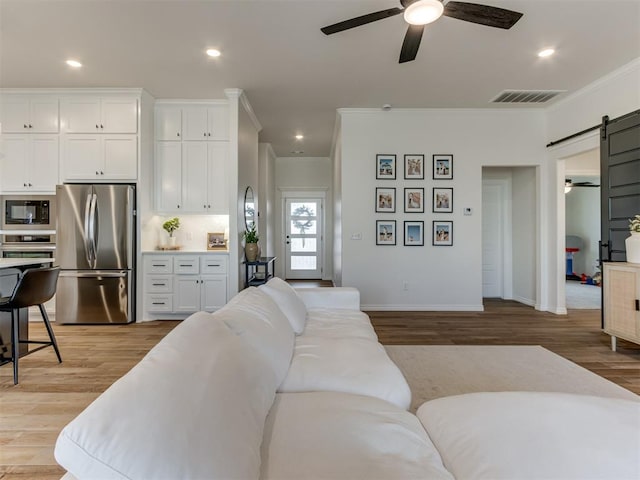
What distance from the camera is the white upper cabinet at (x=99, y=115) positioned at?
13.9ft

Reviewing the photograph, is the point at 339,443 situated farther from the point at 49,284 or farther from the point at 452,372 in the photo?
the point at 49,284

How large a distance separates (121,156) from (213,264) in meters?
1.82

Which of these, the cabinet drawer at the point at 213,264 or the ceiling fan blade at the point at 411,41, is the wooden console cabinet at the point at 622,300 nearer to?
the ceiling fan blade at the point at 411,41

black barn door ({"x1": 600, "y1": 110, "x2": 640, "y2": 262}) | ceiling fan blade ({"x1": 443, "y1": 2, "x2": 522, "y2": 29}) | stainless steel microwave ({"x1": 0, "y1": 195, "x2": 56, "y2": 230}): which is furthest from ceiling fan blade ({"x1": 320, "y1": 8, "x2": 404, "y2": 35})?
stainless steel microwave ({"x1": 0, "y1": 195, "x2": 56, "y2": 230})

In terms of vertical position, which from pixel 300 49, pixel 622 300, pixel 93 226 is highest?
pixel 300 49

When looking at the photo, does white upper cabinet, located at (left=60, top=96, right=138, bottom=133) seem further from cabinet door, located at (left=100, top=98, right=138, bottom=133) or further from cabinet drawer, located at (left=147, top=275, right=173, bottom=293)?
cabinet drawer, located at (left=147, top=275, right=173, bottom=293)

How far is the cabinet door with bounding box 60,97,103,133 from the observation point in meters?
4.24

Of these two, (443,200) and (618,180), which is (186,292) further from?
(618,180)

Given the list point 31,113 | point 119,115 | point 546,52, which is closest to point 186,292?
point 119,115

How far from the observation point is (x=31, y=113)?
14.0ft

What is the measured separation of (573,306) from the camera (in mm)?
5258

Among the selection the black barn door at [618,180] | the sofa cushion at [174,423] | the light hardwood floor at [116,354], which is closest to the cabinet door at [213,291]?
the light hardwood floor at [116,354]

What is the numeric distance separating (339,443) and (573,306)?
19.1 ft

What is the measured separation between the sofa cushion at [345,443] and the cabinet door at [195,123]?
4144 millimetres
